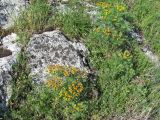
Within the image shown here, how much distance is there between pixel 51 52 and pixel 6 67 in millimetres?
834

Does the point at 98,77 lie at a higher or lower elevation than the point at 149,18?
lower

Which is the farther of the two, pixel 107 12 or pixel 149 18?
pixel 149 18

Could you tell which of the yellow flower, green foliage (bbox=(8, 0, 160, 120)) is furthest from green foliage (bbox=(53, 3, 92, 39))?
the yellow flower

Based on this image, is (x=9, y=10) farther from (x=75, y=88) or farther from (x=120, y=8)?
(x=75, y=88)

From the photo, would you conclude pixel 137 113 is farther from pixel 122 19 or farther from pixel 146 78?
pixel 122 19

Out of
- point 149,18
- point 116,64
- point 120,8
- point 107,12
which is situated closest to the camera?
point 116,64

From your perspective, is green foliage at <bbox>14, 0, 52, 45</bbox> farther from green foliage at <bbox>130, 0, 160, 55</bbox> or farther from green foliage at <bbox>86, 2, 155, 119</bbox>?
green foliage at <bbox>130, 0, 160, 55</bbox>

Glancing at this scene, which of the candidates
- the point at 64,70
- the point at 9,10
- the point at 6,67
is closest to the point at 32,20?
the point at 9,10

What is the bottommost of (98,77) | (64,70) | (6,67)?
(98,77)

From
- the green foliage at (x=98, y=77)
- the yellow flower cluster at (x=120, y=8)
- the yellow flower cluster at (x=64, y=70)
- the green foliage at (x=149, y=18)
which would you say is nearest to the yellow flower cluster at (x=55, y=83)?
the green foliage at (x=98, y=77)

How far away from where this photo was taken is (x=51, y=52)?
22.5 ft

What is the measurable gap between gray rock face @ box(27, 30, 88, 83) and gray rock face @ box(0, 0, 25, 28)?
0.67m

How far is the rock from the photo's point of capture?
6.12 m

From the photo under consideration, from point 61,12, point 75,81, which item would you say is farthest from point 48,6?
point 75,81
